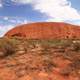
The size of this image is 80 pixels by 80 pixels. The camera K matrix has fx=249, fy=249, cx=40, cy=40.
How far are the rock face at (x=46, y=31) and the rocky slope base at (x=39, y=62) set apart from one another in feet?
32.1

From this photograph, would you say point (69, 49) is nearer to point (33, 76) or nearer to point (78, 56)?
point (78, 56)

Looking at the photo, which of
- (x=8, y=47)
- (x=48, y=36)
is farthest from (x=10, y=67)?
(x=48, y=36)

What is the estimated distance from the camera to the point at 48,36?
24.6 metres

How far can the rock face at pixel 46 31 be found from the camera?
24641 mm

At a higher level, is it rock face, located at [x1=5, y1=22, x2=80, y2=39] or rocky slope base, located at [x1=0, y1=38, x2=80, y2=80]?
rock face, located at [x1=5, y1=22, x2=80, y2=39]

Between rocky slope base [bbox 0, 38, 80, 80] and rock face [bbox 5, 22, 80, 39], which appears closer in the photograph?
rocky slope base [bbox 0, 38, 80, 80]

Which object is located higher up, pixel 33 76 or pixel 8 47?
pixel 8 47

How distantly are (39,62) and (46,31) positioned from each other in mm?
13538

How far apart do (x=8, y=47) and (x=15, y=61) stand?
170cm

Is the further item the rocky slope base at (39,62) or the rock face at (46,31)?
the rock face at (46,31)

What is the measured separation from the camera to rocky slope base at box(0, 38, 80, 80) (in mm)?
10113

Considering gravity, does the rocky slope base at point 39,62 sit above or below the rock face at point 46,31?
below

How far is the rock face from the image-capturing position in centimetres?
2464

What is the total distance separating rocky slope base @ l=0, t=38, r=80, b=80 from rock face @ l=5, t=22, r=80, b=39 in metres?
9.79
